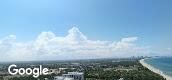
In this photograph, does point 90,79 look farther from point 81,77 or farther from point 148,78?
point 148,78

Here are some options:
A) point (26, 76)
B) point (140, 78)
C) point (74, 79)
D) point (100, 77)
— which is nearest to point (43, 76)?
point (26, 76)

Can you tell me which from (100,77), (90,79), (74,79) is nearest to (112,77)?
(100,77)

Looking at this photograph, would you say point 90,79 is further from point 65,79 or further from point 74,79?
point 65,79

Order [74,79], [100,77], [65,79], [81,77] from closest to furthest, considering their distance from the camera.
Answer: [65,79] → [74,79] → [81,77] → [100,77]

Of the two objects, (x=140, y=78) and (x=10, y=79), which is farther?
(x=140, y=78)

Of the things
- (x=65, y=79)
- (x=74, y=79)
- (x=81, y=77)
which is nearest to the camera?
(x=65, y=79)

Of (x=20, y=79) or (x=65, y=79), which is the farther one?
(x=20, y=79)

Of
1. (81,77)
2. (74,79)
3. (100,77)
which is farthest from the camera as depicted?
(100,77)

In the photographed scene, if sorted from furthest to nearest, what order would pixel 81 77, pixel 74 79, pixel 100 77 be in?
pixel 100 77 < pixel 81 77 < pixel 74 79
